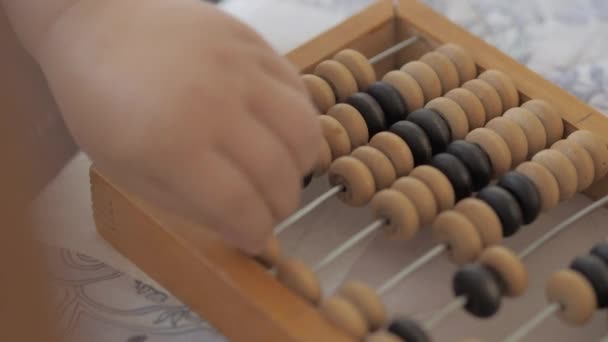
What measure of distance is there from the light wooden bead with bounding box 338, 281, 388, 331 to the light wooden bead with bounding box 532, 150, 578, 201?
0.61 ft

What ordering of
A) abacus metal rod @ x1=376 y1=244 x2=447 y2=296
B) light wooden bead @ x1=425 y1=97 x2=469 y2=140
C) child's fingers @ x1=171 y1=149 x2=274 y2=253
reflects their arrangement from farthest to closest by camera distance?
light wooden bead @ x1=425 y1=97 x2=469 y2=140 → abacus metal rod @ x1=376 y1=244 x2=447 y2=296 → child's fingers @ x1=171 y1=149 x2=274 y2=253

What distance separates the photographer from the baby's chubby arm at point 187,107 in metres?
0.52

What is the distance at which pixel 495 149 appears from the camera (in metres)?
0.70

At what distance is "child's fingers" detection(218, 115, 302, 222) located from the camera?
53 centimetres

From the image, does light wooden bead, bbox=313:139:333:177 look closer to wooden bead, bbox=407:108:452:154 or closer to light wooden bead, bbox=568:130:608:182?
wooden bead, bbox=407:108:452:154

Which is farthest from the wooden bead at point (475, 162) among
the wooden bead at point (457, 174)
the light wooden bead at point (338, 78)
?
the light wooden bead at point (338, 78)

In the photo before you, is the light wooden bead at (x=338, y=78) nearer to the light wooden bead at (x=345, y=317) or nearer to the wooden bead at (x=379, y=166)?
the wooden bead at (x=379, y=166)

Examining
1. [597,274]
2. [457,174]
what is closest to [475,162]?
[457,174]

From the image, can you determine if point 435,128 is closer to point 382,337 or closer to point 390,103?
point 390,103

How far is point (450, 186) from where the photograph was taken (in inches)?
26.2

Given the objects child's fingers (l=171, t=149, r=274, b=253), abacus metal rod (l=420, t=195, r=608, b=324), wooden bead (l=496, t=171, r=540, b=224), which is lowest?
abacus metal rod (l=420, t=195, r=608, b=324)

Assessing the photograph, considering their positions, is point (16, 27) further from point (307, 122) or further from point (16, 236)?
point (16, 236)

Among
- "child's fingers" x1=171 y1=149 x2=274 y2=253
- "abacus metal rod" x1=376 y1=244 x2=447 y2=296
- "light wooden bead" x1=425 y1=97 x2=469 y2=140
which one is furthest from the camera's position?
"light wooden bead" x1=425 y1=97 x2=469 y2=140

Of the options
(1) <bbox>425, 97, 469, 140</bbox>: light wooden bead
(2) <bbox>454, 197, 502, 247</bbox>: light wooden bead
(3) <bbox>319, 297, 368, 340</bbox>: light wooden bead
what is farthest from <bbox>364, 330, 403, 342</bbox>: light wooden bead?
(1) <bbox>425, 97, 469, 140</bbox>: light wooden bead
